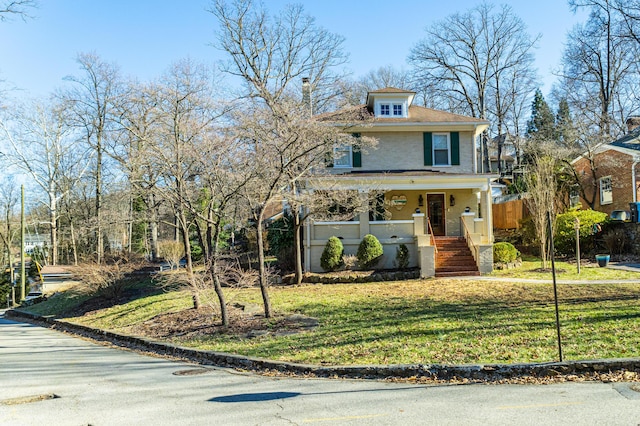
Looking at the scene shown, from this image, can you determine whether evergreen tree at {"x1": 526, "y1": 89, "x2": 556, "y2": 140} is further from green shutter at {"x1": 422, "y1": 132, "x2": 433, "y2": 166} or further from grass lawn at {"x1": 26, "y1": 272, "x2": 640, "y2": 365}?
grass lawn at {"x1": 26, "y1": 272, "x2": 640, "y2": 365}

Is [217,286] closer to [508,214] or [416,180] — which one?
[416,180]

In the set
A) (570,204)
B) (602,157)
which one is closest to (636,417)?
(602,157)

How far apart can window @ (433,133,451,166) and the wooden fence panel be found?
7746 millimetres

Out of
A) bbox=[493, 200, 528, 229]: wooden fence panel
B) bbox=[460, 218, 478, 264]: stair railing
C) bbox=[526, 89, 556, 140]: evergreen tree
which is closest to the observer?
bbox=[460, 218, 478, 264]: stair railing

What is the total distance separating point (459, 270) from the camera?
1867cm

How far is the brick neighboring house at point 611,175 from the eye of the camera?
79.3 feet

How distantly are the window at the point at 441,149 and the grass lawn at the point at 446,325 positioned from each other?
7.78 m

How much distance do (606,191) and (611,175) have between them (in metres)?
1.20

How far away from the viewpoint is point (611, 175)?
25.6 meters

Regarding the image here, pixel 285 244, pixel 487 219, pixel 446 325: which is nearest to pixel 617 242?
pixel 487 219

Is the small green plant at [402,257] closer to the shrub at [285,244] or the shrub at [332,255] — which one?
the shrub at [332,255]

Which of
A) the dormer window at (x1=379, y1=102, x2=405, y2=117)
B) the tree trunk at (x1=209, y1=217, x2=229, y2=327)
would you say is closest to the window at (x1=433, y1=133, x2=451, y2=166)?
the dormer window at (x1=379, y1=102, x2=405, y2=117)

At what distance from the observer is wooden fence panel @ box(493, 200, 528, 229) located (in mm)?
28600

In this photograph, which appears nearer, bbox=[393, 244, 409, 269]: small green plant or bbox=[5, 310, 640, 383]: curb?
bbox=[5, 310, 640, 383]: curb
